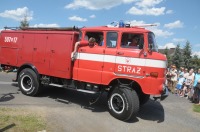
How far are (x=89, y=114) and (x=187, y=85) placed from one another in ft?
27.5

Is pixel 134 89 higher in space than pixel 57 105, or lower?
higher

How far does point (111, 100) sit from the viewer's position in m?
8.54

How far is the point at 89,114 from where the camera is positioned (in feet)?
27.7

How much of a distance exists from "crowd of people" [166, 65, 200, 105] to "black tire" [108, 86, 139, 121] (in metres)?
6.08

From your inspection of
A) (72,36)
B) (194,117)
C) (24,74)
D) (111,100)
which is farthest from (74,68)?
(194,117)

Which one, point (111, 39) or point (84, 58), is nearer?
point (111, 39)

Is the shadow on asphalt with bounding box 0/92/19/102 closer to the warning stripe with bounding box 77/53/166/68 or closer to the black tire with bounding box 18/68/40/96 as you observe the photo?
the black tire with bounding box 18/68/40/96

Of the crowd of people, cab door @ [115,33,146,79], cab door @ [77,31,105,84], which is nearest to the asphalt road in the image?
cab door @ [77,31,105,84]

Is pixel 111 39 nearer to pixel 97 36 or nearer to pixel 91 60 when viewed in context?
pixel 97 36

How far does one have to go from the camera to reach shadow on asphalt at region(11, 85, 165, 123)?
9.10m

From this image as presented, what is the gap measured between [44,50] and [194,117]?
613cm

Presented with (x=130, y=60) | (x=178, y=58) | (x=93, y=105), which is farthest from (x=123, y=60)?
(x=178, y=58)

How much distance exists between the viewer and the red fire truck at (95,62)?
26.2 ft

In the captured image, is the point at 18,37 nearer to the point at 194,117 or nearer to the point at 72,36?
the point at 72,36
